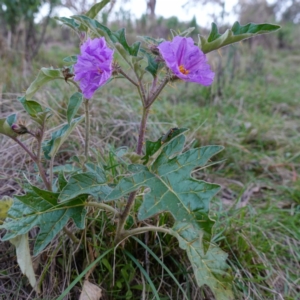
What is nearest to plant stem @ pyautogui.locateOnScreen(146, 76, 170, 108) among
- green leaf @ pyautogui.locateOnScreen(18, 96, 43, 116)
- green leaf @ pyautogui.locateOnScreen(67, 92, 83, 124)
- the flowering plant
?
the flowering plant

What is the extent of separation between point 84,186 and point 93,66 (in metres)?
0.32

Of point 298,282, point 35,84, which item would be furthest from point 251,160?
point 35,84

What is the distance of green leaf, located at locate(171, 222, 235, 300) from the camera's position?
3.31ft

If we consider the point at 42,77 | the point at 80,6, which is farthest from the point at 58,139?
the point at 80,6

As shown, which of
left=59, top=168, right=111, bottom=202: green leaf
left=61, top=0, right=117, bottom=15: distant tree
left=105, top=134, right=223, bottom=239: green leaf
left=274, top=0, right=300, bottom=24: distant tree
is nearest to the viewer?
left=105, top=134, right=223, bottom=239: green leaf

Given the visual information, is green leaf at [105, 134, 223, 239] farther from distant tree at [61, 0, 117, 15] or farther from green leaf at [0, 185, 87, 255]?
distant tree at [61, 0, 117, 15]

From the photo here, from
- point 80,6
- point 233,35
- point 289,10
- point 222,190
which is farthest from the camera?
point 289,10

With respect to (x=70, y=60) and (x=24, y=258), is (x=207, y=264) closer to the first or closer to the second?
(x=24, y=258)

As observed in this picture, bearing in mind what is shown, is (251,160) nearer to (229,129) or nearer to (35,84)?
(229,129)

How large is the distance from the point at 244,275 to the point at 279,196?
85cm

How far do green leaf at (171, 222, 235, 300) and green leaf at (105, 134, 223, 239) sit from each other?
0.63 feet

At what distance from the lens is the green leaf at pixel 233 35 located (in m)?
0.83

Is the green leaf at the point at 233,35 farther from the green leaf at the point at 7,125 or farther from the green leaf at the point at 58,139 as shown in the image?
the green leaf at the point at 7,125

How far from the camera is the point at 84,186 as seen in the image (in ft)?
3.10
